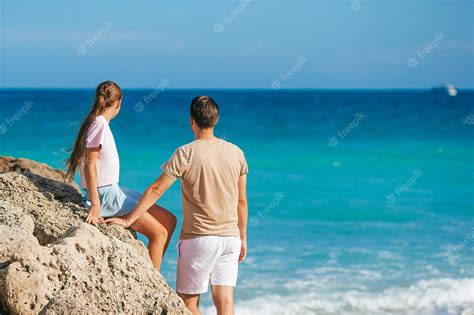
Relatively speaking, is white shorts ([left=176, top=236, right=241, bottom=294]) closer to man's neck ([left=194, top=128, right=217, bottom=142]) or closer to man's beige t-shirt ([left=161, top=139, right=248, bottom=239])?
man's beige t-shirt ([left=161, top=139, right=248, bottom=239])

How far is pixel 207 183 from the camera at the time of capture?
4.38m

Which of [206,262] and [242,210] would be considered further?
[242,210]

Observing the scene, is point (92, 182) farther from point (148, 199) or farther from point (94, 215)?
point (148, 199)

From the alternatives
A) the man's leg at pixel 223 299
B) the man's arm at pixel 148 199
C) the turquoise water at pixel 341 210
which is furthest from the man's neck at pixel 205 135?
the turquoise water at pixel 341 210

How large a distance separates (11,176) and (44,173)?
4.92 feet

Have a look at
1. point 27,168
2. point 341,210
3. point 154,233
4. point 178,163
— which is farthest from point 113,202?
point 341,210

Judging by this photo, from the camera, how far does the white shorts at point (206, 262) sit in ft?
14.4

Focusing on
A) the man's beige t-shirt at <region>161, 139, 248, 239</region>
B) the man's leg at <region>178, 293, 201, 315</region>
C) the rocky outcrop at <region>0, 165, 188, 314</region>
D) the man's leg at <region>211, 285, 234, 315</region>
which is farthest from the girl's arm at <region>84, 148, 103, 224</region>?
the man's leg at <region>211, 285, 234, 315</region>

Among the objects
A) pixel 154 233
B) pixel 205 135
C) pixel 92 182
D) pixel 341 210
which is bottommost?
pixel 154 233

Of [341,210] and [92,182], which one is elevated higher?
[341,210]

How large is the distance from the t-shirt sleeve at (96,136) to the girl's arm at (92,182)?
3 centimetres

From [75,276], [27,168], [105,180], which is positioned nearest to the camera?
[75,276]

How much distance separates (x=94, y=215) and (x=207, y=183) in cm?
72

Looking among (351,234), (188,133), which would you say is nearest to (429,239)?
(351,234)
